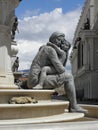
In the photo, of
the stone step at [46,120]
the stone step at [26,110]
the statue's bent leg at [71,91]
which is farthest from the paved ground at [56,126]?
the statue's bent leg at [71,91]

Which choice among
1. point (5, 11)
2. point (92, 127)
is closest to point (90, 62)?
point (5, 11)

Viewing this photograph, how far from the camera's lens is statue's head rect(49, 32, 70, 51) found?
33.1ft

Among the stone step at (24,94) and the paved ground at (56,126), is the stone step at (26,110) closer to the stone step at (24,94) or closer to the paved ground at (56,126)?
the stone step at (24,94)

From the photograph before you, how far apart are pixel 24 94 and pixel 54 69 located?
1.39m

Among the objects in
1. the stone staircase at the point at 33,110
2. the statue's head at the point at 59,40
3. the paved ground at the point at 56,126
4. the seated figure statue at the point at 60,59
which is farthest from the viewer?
the statue's head at the point at 59,40

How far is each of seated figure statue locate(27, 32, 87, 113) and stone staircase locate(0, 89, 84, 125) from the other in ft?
1.46

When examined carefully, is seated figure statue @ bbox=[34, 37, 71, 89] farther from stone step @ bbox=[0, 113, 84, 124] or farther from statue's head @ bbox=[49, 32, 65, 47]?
stone step @ bbox=[0, 113, 84, 124]

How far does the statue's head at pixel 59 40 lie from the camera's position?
10.1m

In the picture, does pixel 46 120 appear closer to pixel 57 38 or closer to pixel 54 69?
pixel 54 69

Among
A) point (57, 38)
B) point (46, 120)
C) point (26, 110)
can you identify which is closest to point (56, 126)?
point (46, 120)

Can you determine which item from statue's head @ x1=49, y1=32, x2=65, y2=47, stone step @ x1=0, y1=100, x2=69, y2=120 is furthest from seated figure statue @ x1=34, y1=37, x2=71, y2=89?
stone step @ x1=0, y1=100, x2=69, y2=120

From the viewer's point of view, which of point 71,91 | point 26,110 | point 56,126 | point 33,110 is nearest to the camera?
point 56,126

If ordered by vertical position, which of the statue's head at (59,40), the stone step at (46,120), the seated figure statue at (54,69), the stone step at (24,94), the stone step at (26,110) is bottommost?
the stone step at (46,120)

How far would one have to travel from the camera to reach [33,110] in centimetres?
842
